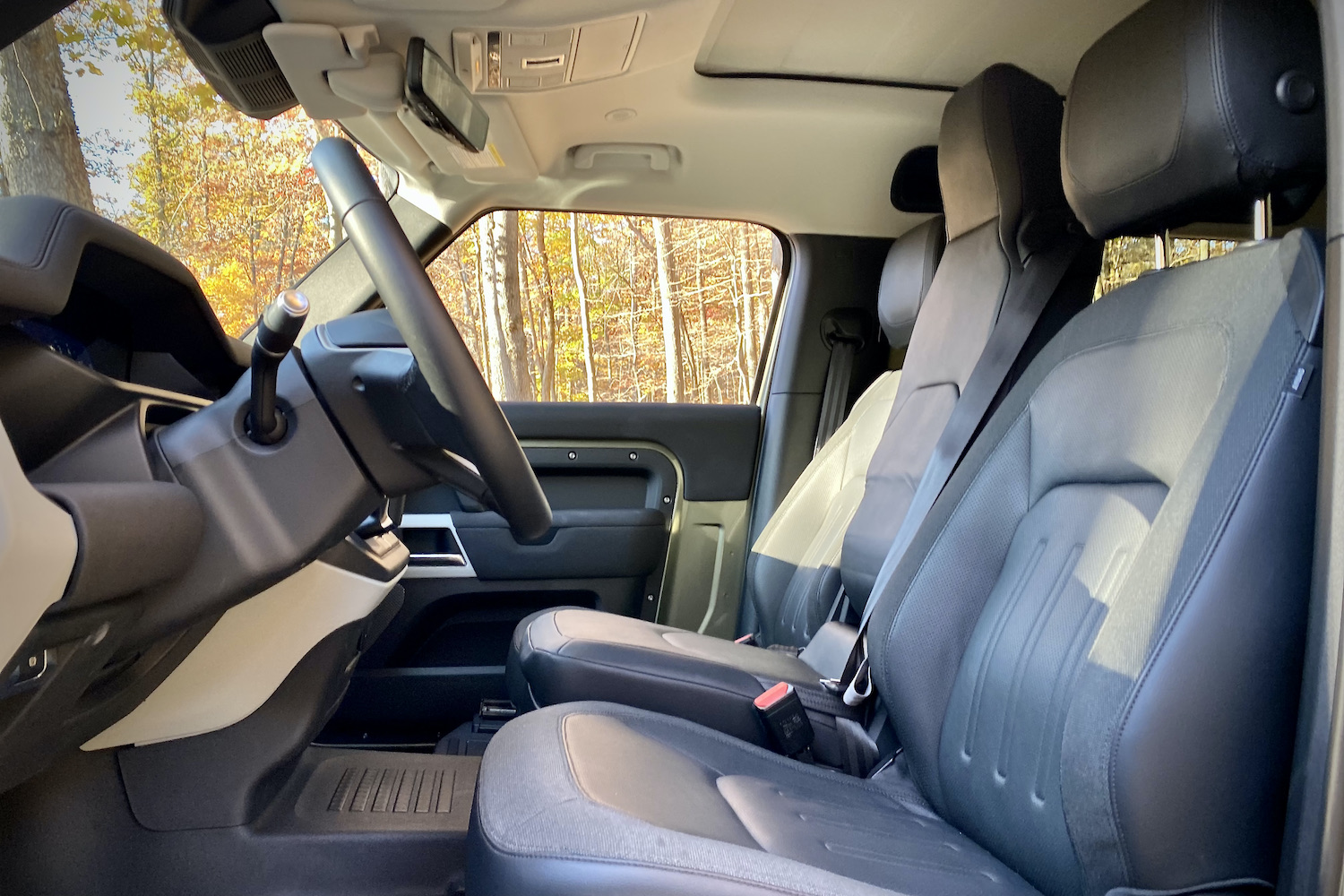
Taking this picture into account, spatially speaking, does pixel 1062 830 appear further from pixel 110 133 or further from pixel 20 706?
pixel 110 133

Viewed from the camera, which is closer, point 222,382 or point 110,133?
point 222,382

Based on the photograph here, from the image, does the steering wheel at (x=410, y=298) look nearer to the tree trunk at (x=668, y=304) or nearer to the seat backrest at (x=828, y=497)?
the seat backrest at (x=828, y=497)

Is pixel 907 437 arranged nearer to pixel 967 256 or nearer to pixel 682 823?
pixel 967 256

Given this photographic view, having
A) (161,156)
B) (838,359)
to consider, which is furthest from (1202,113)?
(161,156)

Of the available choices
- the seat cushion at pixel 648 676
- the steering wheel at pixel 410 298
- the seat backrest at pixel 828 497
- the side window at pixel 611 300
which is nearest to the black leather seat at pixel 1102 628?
the seat cushion at pixel 648 676

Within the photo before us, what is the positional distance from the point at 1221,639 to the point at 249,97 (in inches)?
60.9

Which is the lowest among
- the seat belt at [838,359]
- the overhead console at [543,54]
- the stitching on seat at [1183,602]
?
the stitching on seat at [1183,602]

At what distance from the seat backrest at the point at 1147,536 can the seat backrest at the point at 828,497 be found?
0.60 metres

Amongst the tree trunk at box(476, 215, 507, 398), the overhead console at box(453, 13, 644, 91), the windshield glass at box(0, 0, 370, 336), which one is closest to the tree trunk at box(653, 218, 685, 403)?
the tree trunk at box(476, 215, 507, 398)

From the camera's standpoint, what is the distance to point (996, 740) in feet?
3.55

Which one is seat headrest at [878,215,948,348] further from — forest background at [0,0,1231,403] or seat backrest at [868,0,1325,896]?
seat backrest at [868,0,1325,896]

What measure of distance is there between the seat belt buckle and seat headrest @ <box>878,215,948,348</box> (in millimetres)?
951

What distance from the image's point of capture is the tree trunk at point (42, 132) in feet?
6.90

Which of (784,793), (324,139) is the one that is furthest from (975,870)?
(324,139)
